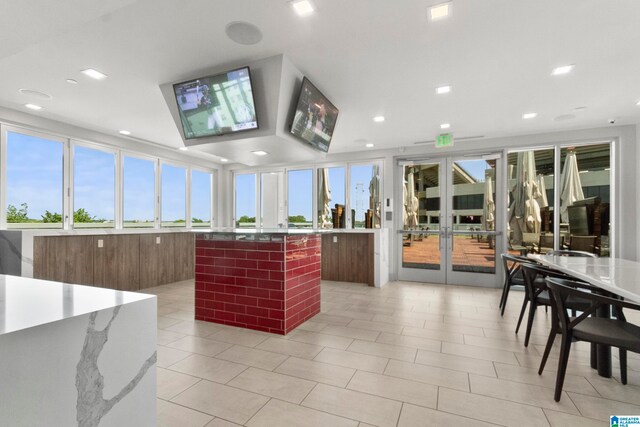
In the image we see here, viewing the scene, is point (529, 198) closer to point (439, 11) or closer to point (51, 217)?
point (439, 11)

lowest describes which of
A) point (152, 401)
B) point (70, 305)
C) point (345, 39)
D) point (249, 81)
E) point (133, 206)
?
point (152, 401)

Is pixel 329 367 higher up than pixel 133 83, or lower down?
lower down

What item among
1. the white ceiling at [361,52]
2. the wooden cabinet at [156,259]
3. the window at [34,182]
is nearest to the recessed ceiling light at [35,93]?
the white ceiling at [361,52]

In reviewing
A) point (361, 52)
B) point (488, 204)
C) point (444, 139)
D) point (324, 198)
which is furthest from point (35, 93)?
point (488, 204)

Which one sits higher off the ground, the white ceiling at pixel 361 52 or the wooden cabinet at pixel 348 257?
the white ceiling at pixel 361 52

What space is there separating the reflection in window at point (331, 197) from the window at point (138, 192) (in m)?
3.62

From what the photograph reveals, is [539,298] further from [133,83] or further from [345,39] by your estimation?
[133,83]

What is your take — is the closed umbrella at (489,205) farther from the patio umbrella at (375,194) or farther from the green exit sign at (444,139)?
the patio umbrella at (375,194)

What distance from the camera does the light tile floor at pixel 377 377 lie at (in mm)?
1903

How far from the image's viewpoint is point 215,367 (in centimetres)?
252

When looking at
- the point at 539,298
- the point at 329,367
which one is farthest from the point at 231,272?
the point at 539,298

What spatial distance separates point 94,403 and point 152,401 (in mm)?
211

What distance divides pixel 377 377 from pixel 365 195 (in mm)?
4932

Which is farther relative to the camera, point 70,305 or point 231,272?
point 231,272
